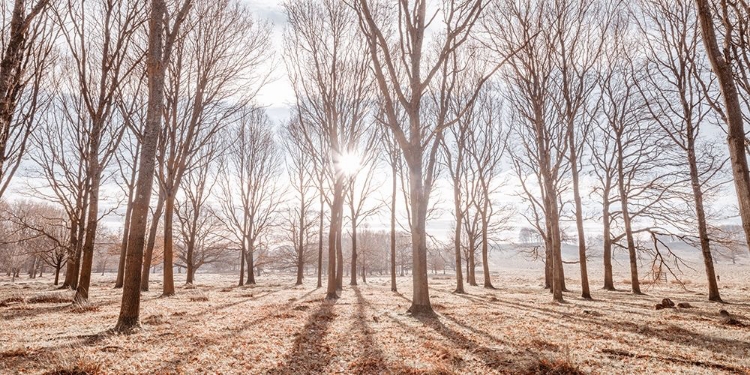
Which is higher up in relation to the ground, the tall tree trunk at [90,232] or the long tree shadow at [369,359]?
the tall tree trunk at [90,232]

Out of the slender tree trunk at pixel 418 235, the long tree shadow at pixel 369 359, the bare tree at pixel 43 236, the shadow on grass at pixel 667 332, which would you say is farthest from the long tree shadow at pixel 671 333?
the bare tree at pixel 43 236

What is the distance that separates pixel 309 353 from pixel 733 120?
19.7ft

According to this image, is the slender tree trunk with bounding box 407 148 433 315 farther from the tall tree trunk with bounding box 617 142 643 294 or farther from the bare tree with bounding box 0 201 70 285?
the tall tree trunk with bounding box 617 142 643 294

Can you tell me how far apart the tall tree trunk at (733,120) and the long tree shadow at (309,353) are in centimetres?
491

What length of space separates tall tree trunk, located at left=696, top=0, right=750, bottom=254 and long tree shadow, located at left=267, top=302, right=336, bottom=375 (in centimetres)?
491

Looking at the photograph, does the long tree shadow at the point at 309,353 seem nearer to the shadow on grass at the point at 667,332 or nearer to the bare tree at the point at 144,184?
→ the bare tree at the point at 144,184

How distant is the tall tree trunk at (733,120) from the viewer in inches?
141

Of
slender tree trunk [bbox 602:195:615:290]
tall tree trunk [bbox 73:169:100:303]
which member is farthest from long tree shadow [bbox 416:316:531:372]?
slender tree trunk [bbox 602:195:615:290]

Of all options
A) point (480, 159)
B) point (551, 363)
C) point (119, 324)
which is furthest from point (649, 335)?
point (480, 159)

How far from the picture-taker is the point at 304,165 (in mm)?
23688

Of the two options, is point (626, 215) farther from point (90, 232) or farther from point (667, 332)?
point (90, 232)

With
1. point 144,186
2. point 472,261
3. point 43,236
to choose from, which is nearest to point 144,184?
point 144,186

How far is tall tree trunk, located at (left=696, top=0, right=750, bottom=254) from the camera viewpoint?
3.57 meters

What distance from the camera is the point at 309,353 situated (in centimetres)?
492
